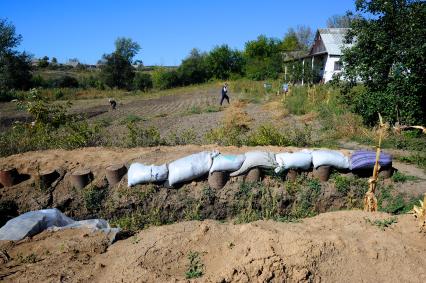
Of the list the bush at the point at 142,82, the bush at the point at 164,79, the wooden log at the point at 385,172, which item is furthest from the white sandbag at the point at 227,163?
the bush at the point at 164,79

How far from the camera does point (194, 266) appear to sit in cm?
329

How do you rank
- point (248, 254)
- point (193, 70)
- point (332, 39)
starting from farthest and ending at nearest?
point (193, 70)
point (332, 39)
point (248, 254)

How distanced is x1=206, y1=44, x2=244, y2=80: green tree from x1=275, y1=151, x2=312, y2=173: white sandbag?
118 ft

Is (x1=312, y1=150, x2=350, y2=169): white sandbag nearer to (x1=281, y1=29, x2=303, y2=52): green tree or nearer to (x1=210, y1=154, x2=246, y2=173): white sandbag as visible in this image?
(x1=210, y1=154, x2=246, y2=173): white sandbag

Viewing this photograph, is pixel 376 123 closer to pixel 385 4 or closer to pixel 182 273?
pixel 385 4

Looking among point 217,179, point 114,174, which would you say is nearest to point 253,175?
point 217,179

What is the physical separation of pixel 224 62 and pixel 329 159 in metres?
36.9

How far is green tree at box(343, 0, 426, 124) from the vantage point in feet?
29.1

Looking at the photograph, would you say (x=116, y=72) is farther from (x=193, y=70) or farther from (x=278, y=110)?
(x=278, y=110)

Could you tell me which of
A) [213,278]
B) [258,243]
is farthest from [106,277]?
[258,243]

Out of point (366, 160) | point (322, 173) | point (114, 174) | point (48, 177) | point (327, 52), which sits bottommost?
point (48, 177)

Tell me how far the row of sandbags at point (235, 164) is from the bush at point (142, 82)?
30.8 meters

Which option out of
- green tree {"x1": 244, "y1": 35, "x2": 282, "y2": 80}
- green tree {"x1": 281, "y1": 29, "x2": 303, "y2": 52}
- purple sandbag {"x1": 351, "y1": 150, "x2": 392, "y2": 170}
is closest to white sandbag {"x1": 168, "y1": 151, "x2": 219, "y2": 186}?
purple sandbag {"x1": 351, "y1": 150, "x2": 392, "y2": 170}

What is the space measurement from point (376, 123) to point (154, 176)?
6.81 m
